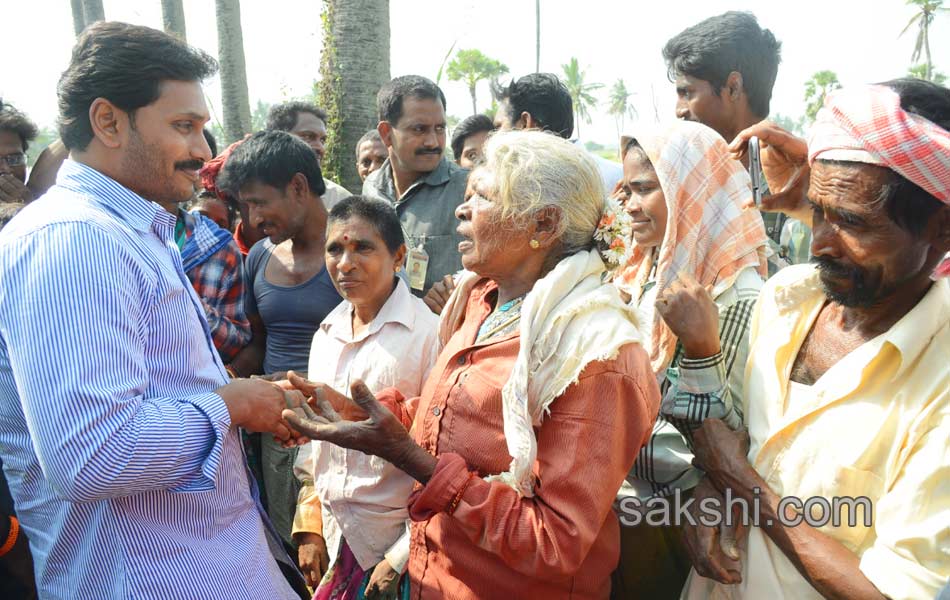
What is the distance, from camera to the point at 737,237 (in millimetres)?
2736

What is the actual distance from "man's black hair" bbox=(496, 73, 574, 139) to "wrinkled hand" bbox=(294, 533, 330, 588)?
3150mm

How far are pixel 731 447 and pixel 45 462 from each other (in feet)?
6.01

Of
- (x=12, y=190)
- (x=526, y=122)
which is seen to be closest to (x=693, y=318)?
(x=526, y=122)

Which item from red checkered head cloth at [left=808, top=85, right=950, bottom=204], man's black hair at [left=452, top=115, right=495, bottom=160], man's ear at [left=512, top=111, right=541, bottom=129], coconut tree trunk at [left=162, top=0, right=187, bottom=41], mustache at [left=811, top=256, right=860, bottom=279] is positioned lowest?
man's black hair at [left=452, top=115, right=495, bottom=160]

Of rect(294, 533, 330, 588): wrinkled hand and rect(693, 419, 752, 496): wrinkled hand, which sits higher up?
rect(693, 419, 752, 496): wrinkled hand

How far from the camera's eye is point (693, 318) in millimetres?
2260

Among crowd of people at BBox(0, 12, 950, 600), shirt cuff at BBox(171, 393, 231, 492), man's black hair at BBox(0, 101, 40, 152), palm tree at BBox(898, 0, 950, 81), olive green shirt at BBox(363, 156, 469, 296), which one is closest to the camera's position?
crowd of people at BBox(0, 12, 950, 600)

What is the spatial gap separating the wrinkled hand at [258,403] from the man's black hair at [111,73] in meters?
0.80

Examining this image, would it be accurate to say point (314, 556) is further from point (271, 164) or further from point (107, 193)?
point (271, 164)

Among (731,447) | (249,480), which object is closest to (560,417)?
(731,447)

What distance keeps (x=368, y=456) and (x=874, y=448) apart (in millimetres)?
1787

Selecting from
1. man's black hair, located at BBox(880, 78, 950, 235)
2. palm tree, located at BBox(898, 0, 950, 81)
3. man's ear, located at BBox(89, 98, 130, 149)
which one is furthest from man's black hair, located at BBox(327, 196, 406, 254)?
palm tree, located at BBox(898, 0, 950, 81)

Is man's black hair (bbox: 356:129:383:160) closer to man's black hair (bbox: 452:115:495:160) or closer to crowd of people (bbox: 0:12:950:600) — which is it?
man's black hair (bbox: 452:115:495:160)

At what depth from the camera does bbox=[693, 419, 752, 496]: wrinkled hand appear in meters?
2.07
